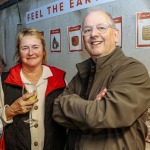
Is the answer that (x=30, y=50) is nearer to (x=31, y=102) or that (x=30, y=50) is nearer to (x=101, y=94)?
(x=31, y=102)

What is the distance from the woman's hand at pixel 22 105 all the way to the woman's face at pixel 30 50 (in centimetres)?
29

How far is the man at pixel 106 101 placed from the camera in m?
1.06

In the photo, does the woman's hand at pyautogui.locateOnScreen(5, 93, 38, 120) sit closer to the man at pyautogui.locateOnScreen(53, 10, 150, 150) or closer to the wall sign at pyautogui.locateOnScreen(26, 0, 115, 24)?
the man at pyautogui.locateOnScreen(53, 10, 150, 150)

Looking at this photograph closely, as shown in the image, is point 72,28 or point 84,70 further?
point 72,28

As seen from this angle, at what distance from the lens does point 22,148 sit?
1.60m

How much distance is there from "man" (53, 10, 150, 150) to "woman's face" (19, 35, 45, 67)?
19.3 inches

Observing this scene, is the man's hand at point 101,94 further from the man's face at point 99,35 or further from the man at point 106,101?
the man's face at point 99,35

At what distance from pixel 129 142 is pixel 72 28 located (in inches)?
60.7

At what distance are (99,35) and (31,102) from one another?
0.62 metres

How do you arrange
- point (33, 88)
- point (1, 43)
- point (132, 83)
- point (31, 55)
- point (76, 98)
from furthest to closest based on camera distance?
Result: point (1, 43) < point (31, 55) < point (33, 88) < point (76, 98) < point (132, 83)

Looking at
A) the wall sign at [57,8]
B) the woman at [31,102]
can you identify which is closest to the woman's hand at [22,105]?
the woman at [31,102]

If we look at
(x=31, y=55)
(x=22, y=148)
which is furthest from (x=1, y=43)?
(x=22, y=148)

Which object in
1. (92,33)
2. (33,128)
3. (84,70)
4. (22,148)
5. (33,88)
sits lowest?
(22,148)

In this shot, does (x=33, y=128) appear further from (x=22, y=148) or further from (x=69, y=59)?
(x=69, y=59)
